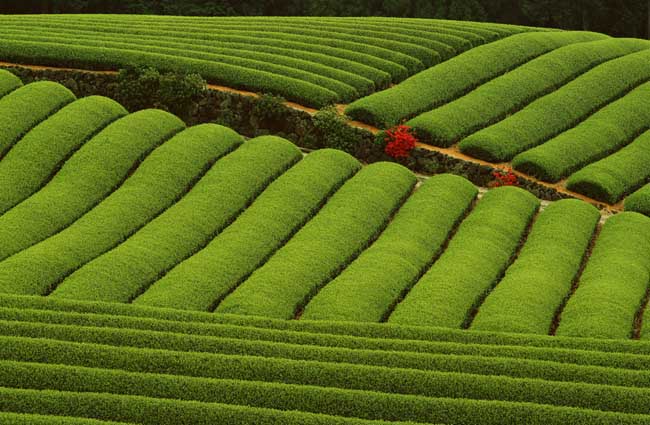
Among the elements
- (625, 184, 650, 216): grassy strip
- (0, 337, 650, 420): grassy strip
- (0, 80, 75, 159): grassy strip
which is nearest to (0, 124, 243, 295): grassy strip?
(0, 80, 75, 159): grassy strip

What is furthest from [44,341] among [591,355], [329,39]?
[329,39]

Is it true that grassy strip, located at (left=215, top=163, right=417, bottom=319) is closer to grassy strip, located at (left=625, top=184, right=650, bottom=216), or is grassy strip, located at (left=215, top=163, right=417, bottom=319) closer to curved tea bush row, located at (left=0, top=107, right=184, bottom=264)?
curved tea bush row, located at (left=0, top=107, right=184, bottom=264)

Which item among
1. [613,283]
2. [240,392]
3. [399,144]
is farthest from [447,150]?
[240,392]

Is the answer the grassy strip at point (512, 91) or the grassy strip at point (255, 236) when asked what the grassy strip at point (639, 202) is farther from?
the grassy strip at point (255, 236)

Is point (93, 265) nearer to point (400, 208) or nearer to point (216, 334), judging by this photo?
point (216, 334)

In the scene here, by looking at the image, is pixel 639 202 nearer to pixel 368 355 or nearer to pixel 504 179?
pixel 504 179

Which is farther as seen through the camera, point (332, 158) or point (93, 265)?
point (332, 158)
